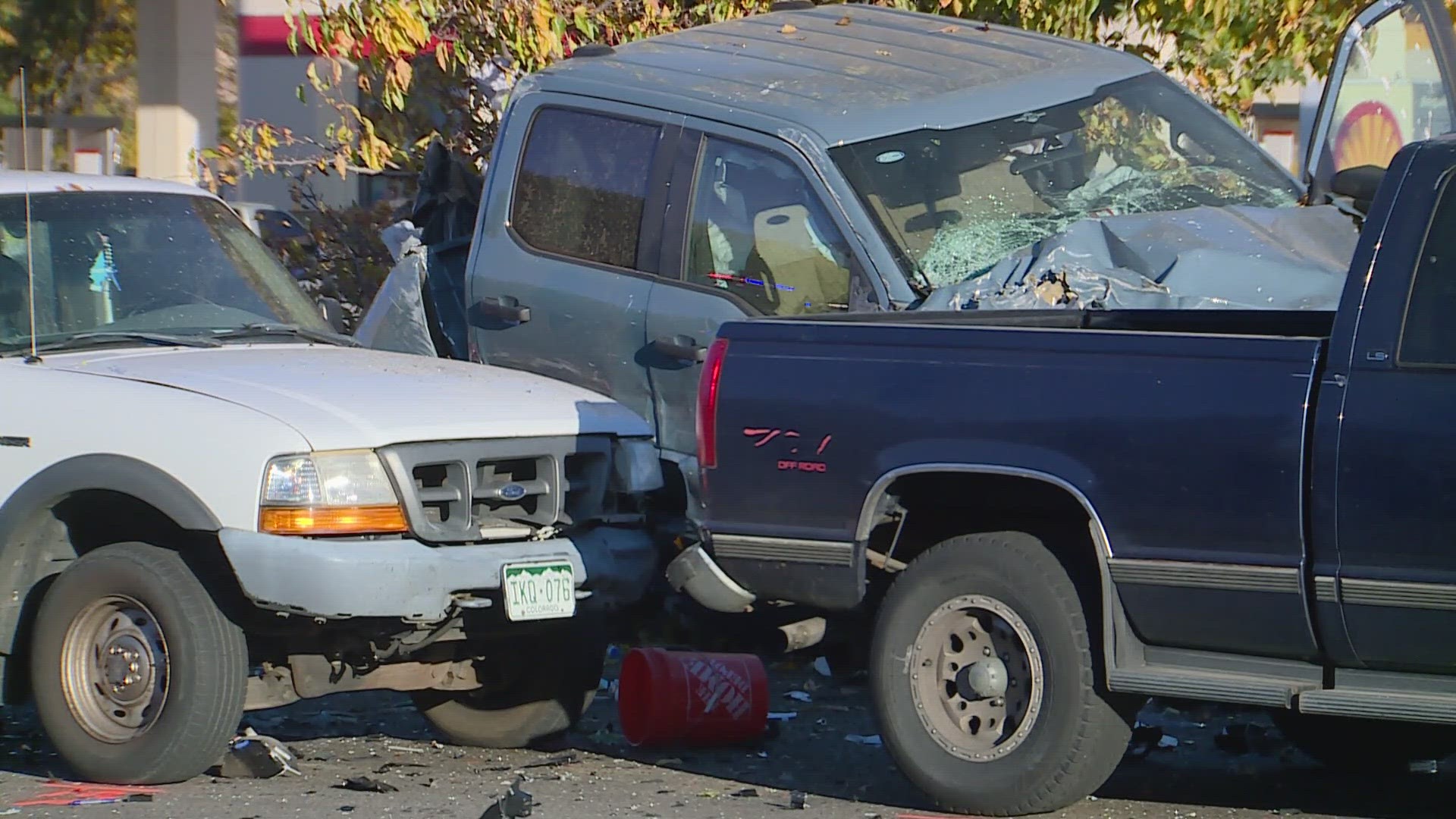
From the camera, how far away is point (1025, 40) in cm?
846

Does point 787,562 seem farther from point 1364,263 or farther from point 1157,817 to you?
point 1364,263

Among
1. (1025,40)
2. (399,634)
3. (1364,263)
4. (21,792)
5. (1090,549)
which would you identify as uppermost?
(1025,40)

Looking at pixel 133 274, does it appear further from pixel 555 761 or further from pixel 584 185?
pixel 555 761

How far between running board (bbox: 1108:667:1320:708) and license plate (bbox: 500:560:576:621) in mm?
1685

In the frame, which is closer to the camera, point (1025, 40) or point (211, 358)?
point (211, 358)

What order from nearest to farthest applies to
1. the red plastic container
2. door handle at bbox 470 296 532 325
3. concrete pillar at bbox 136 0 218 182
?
the red plastic container → door handle at bbox 470 296 532 325 → concrete pillar at bbox 136 0 218 182

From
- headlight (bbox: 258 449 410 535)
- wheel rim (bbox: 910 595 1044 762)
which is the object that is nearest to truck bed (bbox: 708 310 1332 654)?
wheel rim (bbox: 910 595 1044 762)

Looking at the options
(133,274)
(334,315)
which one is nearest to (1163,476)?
(334,315)

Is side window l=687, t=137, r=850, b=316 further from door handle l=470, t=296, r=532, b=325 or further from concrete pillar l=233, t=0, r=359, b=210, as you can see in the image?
concrete pillar l=233, t=0, r=359, b=210

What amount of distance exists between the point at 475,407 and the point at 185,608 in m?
1.06

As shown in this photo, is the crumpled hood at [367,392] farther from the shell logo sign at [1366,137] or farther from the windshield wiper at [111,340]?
the shell logo sign at [1366,137]

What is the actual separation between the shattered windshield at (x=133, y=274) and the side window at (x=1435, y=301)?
4018 millimetres

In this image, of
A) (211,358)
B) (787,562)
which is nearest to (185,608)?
(211,358)

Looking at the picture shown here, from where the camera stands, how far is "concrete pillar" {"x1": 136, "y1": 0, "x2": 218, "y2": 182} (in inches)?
797
